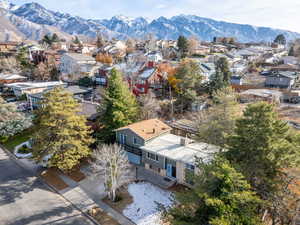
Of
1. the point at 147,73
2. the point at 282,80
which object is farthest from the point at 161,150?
the point at 282,80

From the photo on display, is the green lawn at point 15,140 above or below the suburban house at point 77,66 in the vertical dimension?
below

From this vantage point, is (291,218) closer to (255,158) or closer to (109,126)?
(255,158)

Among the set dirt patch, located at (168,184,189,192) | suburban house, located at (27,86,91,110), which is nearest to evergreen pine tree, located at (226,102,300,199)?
dirt patch, located at (168,184,189,192)

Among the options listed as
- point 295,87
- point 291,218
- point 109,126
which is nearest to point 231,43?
point 295,87

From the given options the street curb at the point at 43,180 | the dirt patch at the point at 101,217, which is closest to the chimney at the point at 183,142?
the dirt patch at the point at 101,217

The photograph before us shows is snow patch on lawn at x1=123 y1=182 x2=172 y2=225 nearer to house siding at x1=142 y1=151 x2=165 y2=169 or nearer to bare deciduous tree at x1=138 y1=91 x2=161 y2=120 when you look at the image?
house siding at x1=142 y1=151 x2=165 y2=169

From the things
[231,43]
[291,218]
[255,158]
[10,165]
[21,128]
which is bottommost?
[10,165]

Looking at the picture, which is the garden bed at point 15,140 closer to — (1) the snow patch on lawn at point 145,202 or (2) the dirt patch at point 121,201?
(2) the dirt patch at point 121,201
